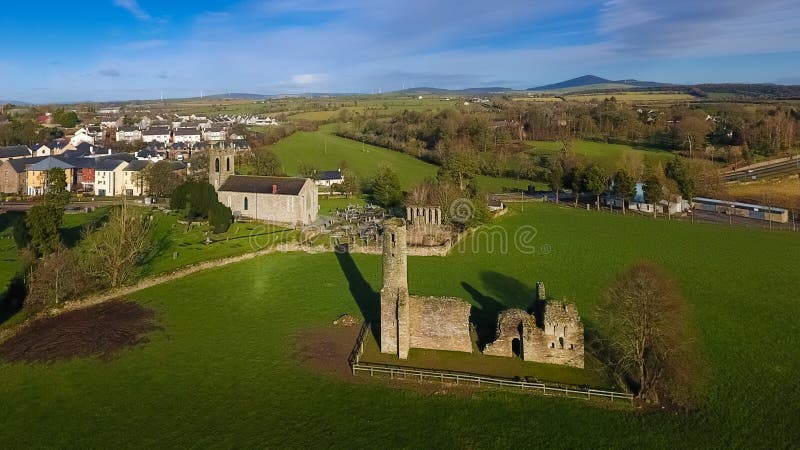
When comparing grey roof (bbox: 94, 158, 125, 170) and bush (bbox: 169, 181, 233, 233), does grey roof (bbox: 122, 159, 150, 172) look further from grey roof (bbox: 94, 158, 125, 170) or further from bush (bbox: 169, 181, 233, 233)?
bush (bbox: 169, 181, 233, 233)

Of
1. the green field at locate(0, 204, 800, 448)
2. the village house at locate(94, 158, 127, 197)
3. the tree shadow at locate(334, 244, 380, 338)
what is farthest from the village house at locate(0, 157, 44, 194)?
the tree shadow at locate(334, 244, 380, 338)

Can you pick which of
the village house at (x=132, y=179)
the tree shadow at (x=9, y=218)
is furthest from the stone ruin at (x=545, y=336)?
the village house at (x=132, y=179)

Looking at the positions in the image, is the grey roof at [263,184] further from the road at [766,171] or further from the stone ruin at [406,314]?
the road at [766,171]

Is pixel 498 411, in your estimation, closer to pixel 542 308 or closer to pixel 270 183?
pixel 542 308

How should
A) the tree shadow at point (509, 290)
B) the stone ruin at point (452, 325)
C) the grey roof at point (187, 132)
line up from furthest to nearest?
1. the grey roof at point (187, 132)
2. the tree shadow at point (509, 290)
3. the stone ruin at point (452, 325)

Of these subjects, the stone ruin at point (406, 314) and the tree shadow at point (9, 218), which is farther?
the tree shadow at point (9, 218)
